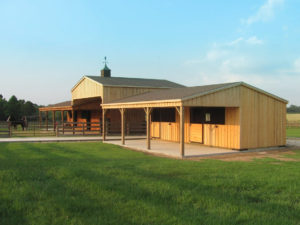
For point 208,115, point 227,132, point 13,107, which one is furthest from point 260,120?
point 13,107

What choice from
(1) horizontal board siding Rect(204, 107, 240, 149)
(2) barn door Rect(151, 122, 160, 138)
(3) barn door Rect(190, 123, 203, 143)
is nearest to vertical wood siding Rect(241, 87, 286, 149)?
(1) horizontal board siding Rect(204, 107, 240, 149)

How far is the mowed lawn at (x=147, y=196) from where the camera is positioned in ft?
15.1

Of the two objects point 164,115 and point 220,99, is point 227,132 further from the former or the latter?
point 164,115

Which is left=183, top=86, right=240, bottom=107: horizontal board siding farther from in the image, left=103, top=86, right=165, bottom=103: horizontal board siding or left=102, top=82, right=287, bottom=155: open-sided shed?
left=103, top=86, right=165, bottom=103: horizontal board siding

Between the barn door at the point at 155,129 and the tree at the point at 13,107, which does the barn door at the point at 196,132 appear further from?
the tree at the point at 13,107

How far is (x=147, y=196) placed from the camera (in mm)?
5551

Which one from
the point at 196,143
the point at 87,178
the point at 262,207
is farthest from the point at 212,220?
the point at 196,143

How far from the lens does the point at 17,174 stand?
23.0 feet

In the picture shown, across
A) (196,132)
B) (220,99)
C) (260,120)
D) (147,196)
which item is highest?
(220,99)

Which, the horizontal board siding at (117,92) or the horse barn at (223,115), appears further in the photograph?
the horizontal board siding at (117,92)

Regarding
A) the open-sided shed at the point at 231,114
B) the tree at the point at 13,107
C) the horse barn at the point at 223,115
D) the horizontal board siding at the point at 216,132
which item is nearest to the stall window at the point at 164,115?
the horse barn at the point at 223,115

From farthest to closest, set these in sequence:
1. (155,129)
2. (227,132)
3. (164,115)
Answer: (155,129) < (164,115) < (227,132)

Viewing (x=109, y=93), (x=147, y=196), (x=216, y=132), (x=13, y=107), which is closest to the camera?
(x=147, y=196)

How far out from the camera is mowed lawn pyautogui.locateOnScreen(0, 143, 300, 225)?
15.1 feet
